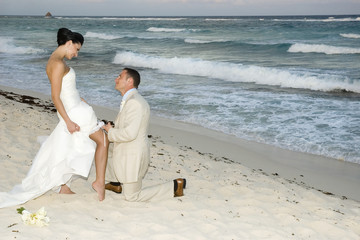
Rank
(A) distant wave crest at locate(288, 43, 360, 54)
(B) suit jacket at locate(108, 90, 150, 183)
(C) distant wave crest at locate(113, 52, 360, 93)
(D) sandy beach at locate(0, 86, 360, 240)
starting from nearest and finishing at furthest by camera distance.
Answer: (D) sandy beach at locate(0, 86, 360, 240) → (B) suit jacket at locate(108, 90, 150, 183) → (C) distant wave crest at locate(113, 52, 360, 93) → (A) distant wave crest at locate(288, 43, 360, 54)

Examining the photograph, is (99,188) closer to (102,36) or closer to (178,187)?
(178,187)

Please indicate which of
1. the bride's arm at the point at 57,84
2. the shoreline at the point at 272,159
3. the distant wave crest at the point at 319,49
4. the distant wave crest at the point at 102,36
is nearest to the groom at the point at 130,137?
the bride's arm at the point at 57,84

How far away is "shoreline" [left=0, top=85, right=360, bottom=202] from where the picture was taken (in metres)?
6.84

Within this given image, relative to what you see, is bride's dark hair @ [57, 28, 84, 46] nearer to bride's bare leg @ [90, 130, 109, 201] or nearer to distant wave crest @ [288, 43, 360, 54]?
bride's bare leg @ [90, 130, 109, 201]

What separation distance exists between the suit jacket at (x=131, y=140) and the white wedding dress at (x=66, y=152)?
12.0 inches

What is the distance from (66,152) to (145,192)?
3.54 ft

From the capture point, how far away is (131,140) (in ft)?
15.2

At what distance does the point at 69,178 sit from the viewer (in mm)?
4793

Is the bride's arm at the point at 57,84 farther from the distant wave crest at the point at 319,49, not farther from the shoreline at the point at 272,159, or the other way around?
the distant wave crest at the point at 319,49

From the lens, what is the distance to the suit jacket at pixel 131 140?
4574 millimetres

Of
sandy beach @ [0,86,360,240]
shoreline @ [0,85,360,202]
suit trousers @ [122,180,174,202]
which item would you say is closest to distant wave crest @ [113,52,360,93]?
shoreline @ [0,85,360,202]

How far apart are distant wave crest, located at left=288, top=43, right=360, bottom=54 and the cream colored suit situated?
25730 millimetres

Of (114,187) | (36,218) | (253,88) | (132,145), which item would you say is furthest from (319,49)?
(36,218)

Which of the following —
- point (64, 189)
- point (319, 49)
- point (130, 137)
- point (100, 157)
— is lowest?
point (64, 189)
